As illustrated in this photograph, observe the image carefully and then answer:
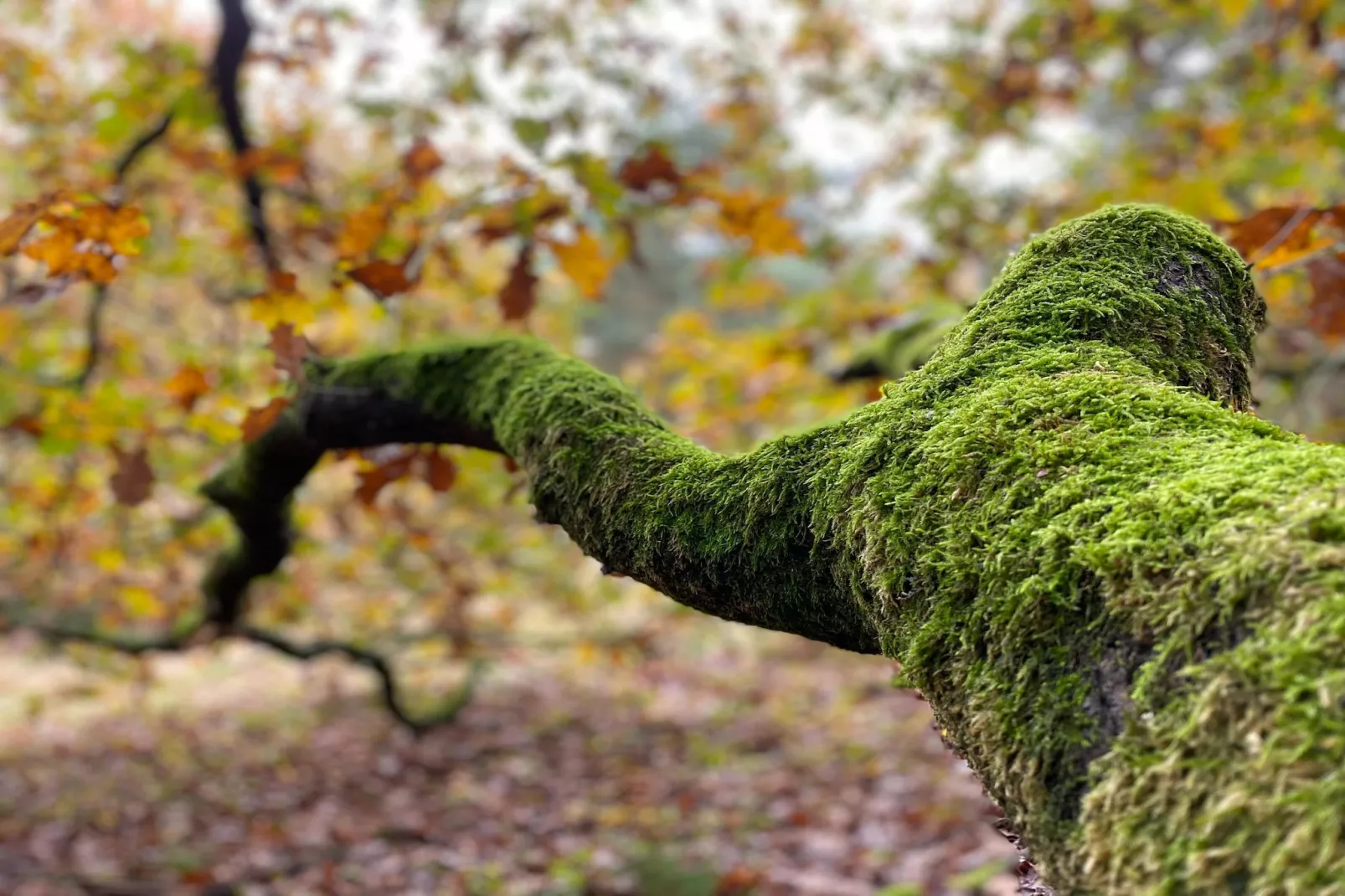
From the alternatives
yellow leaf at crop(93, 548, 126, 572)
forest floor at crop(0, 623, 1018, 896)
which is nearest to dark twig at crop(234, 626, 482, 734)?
forest floor at crop(0, 623, 1018, 896)

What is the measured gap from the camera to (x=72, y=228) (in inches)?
74.7

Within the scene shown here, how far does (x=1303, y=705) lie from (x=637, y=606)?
10.8 meters

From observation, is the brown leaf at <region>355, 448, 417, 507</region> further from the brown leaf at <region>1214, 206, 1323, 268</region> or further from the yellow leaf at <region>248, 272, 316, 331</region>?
the brown leaf at <region>1214, 206, 1323, 268</region>

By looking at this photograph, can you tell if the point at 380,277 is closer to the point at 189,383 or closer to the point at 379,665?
the point at 189,383

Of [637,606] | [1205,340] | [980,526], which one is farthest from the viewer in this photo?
[637,606]

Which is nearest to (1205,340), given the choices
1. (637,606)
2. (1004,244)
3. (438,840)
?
(1004,244)

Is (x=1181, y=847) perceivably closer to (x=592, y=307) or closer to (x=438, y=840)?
(x=438, y=840)

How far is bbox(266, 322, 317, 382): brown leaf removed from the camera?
172 centimetres

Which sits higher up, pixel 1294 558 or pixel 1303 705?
pixel 1294 558

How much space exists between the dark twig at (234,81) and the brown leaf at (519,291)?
1.46 m

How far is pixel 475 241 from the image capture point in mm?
5637

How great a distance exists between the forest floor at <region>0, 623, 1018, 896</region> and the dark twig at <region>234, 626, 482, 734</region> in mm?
273

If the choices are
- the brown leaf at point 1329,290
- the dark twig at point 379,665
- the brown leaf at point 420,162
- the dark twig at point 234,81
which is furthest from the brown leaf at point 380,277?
the dark twig at point 379,665

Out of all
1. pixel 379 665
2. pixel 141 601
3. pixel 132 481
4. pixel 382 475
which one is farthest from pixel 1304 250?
pixel 141 601
